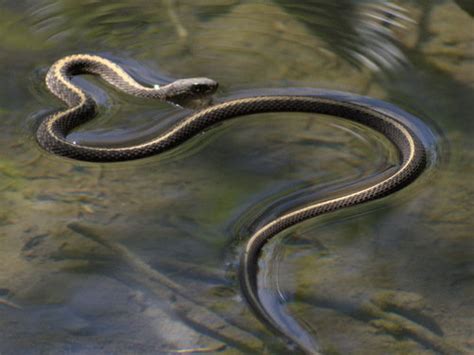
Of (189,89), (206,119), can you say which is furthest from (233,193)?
(189,89)

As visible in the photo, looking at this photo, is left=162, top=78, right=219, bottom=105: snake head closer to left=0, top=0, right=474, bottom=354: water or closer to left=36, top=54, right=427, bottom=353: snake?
left=36, top=54, right=427, bottom=353: snake

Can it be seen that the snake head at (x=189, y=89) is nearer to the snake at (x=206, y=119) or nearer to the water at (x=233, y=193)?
the snake at (x=206, y=119)

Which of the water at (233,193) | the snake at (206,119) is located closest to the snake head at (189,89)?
the snake at (206,119)

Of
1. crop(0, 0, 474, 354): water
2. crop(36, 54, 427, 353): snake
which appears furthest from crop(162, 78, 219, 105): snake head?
crop(0, 0, 474, 354): water

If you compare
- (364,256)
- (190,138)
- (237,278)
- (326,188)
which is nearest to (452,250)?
(364,256)

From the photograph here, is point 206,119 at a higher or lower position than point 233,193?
higher

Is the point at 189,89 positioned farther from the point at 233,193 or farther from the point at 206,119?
the point at 233,193

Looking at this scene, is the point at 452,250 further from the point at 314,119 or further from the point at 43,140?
the point at 43,140
